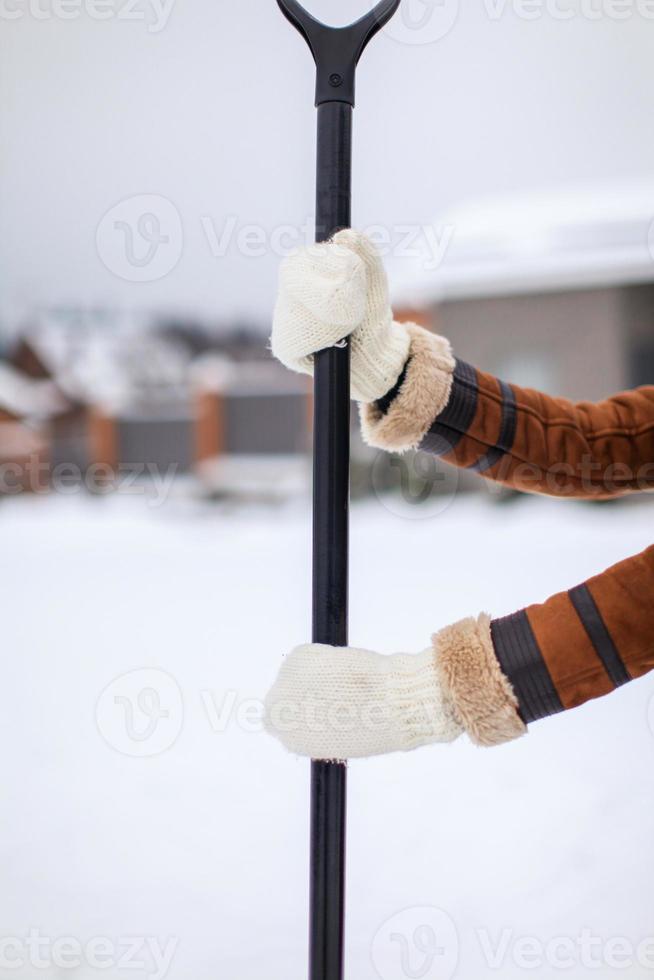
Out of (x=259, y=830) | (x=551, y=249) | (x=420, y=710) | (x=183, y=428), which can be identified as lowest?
(x=259, y=830)

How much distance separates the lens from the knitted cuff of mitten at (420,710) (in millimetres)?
589

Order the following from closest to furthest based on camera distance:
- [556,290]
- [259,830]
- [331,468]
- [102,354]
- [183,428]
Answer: [331,468]
[259,830]
[556,290]
[183,428]
[102,354]

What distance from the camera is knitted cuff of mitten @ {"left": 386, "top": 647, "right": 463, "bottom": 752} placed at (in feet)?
1.93

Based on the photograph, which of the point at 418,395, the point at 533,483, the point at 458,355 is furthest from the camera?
the point at 458,355

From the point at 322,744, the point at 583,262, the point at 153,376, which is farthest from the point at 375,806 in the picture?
the point at 153,376

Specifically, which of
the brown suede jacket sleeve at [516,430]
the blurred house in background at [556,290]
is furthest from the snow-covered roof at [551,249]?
the brown suede jacket sleeve at [516,430]

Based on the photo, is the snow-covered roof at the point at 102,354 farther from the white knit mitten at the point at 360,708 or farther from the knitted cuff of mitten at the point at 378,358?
the white knit mitten at the point at 360,708

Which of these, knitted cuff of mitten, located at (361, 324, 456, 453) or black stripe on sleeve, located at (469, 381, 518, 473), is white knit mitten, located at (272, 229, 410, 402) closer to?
knitted cuff of mitten, located at (361, 324, 456, 453)

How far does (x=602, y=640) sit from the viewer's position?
57 centimetres

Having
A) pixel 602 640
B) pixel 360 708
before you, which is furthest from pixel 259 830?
pixel 602 640

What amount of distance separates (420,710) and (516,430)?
0.39m

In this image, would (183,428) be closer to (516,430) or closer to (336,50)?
(516,430)

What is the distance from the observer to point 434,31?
195cm

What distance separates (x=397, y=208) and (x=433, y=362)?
361 inches
